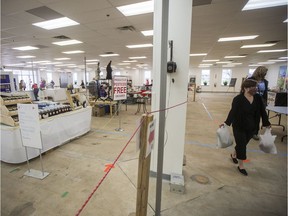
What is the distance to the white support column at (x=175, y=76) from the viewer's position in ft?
6.05

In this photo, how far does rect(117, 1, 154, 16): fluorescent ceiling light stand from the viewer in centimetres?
341

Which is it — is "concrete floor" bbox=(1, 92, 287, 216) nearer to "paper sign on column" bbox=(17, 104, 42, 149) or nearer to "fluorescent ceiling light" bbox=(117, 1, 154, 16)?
"paper sign on column" bbox=(17, 104, 42, 149)

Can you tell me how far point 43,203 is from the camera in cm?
187

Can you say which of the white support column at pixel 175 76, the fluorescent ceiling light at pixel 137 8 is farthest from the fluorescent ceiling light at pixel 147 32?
the white support column at pixel 175 76

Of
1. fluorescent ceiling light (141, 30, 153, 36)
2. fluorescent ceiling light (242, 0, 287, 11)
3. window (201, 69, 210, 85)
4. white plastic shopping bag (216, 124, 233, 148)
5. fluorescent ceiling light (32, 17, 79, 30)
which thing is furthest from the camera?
window (201, 69, 210, 85)

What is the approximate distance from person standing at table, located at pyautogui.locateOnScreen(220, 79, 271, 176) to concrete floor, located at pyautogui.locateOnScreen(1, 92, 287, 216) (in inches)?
21.2

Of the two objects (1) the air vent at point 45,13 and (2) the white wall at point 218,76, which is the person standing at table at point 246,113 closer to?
(1) the air vent at point 45,13

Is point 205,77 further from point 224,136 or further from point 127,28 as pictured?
point 224,136

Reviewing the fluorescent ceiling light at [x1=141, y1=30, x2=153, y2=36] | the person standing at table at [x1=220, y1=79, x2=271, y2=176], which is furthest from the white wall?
the person standing at table at [x1=220, y1=79, x2=271, y2=176]

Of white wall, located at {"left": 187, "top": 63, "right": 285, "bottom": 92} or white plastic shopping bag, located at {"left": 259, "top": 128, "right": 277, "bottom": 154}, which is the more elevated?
white wall, located at {"left": 187, "top": 63, "right": 285, "bottom": 92}

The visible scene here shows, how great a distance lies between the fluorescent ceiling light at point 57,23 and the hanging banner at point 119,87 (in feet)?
6.57

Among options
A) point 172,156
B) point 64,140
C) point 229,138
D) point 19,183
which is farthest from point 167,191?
point 64,140

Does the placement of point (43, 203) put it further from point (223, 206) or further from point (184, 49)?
point (184, 49)

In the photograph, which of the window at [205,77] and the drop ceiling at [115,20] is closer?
the drop ceiling at [115,20]
